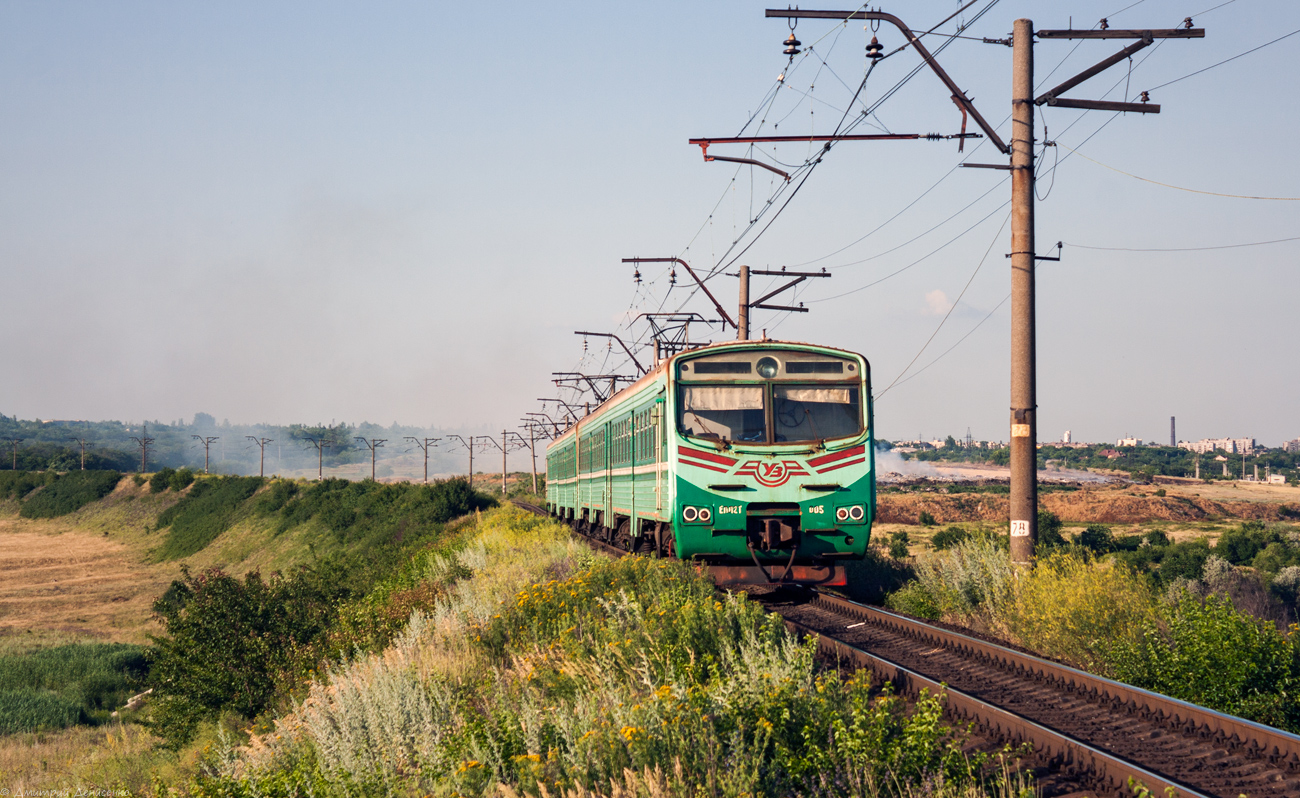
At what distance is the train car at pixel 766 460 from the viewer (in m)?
12.4

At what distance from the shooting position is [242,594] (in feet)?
64.5

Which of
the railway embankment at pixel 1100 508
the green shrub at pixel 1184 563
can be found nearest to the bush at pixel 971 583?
the green shrub at pixel 1184 563

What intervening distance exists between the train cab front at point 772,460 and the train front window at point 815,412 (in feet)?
0.04

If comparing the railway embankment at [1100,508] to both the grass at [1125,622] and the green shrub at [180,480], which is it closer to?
the grass at [1125,622]

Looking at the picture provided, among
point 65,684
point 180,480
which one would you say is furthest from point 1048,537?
point 180,480

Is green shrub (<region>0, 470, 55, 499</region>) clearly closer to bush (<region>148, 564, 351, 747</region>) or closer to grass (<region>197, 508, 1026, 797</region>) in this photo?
bush (<region>148, 564, 351, 747</region>)

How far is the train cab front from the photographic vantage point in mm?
12406

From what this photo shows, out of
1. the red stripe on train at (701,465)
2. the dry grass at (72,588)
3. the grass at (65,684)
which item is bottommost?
the dry grass at (72,588)

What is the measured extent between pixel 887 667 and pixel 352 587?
1792 centimetres

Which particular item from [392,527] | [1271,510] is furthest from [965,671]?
[1271,510]

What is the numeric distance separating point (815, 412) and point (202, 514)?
224 feet

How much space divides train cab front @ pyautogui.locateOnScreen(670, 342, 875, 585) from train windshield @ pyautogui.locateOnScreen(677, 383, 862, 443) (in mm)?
13

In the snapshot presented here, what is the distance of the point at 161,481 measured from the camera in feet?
269

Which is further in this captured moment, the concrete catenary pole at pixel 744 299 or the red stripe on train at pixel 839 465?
Result: the concrete catenary pole at pixel 744 299
